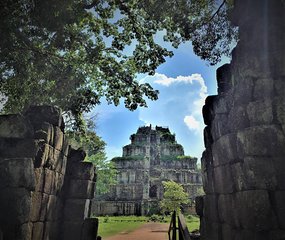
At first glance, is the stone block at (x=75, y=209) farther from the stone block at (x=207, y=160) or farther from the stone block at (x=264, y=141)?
the stone block at (x=264, y=141)

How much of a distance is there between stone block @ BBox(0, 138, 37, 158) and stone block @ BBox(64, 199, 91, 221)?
223 centimetres

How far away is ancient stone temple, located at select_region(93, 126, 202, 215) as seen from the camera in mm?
47656

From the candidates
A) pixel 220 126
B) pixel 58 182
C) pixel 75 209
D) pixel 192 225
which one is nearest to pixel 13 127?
pixel 58 182

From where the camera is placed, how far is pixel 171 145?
6059 cm

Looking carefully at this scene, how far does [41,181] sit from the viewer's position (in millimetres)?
5059

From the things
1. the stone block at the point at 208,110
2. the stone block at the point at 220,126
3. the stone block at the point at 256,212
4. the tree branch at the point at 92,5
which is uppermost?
the tree branch at the point at 92,5

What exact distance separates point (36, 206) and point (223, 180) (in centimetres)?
352

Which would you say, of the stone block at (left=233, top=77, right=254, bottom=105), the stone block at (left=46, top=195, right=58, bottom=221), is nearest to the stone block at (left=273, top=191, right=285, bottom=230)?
the stone block at (left=233, top=77, right=254, bottom=105)

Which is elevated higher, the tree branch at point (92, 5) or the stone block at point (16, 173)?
the tree branch at point (92, 5)

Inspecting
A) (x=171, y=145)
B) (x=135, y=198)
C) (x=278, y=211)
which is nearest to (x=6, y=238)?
(x=278, y=211)

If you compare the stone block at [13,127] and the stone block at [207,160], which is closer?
the stone block at [13,127]

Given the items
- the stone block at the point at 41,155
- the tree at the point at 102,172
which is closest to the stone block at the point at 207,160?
the stone block at the point at 41,155

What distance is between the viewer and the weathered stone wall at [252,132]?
390 cm

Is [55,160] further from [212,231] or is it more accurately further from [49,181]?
[212,231]
